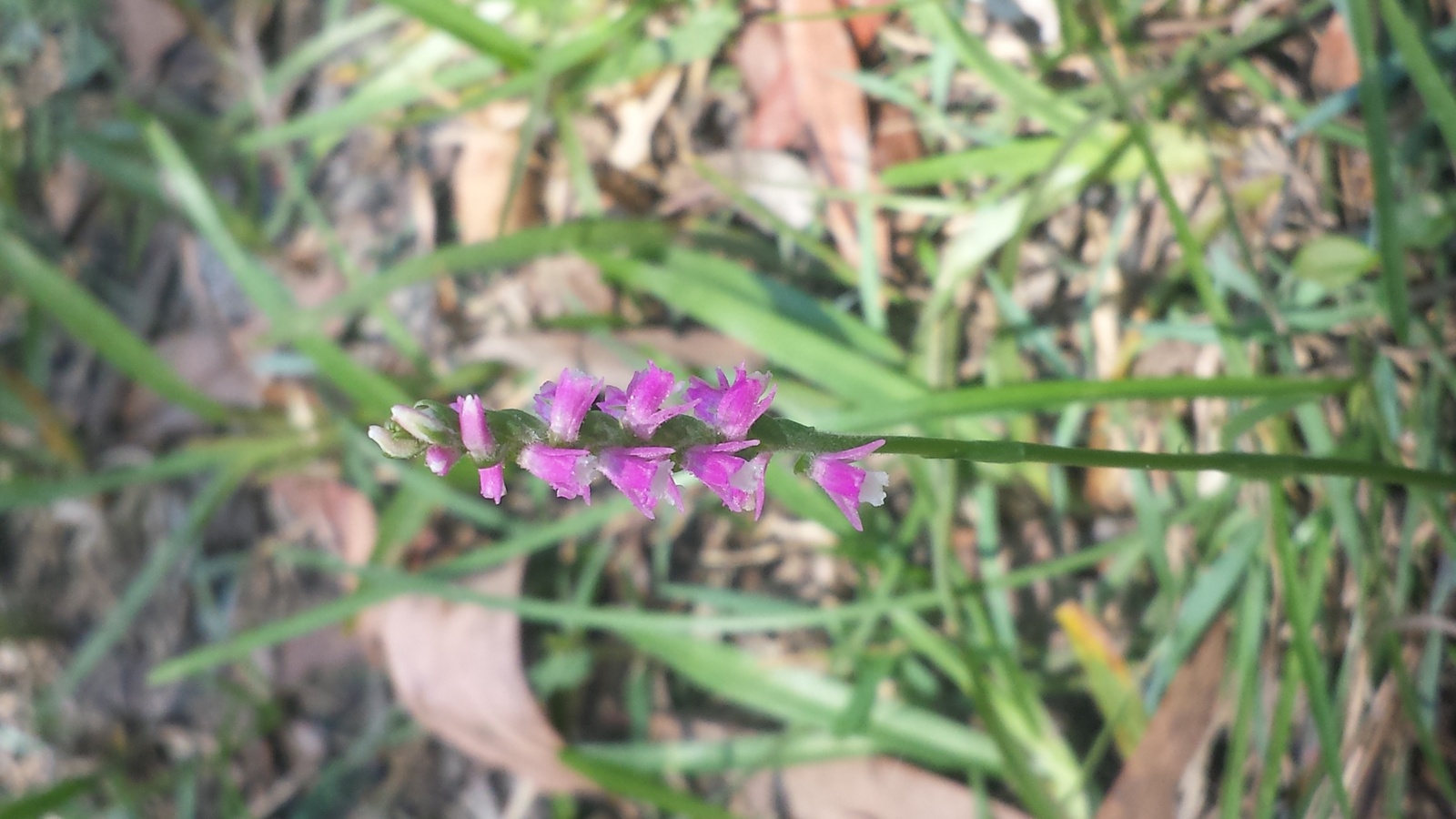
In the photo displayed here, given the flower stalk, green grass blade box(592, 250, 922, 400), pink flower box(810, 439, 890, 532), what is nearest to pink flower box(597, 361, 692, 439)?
the flower stalk

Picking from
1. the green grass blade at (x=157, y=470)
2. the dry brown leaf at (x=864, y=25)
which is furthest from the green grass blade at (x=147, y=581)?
the dry brown leaf at (x=864, y=25)

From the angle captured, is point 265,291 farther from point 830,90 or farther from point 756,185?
point 830,90

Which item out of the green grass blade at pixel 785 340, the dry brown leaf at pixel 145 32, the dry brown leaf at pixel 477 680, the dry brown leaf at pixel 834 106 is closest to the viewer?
the green grass blade at pixel 785 340

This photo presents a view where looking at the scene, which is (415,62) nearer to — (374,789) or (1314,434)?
(374,789)

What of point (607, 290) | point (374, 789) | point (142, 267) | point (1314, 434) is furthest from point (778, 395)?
point (142, 267)

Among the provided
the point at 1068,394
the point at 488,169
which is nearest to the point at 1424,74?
the point at 1068,394

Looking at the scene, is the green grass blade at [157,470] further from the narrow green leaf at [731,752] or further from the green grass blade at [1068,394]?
the green grass blade at [1068,394]
